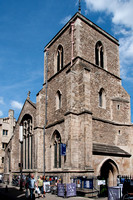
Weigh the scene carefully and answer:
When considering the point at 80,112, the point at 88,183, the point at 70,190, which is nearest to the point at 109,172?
the point at 88,183

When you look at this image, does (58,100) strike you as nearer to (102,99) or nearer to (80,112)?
(102,99)

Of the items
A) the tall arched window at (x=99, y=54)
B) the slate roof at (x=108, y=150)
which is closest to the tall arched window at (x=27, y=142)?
the slate roof at (x=108, y=150)

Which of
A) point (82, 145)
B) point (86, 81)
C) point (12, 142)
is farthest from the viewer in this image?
point (12, 142)

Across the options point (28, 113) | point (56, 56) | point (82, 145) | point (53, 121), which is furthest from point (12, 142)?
point (82, 145)

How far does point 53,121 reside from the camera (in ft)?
67.1

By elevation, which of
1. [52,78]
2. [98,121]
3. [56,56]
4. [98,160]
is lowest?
[98,160]

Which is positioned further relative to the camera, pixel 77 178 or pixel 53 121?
pixel 53 121

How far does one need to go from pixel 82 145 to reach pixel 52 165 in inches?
190

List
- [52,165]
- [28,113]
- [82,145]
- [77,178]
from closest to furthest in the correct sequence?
[77,178]
[82,145]
[52,165]
[28,113]

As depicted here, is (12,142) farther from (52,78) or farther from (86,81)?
(86,81)

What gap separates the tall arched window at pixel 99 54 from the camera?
69.7 feet

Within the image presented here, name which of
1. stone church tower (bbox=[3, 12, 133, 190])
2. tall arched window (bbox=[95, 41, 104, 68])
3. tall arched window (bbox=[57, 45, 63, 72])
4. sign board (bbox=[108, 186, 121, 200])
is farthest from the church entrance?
tall arched window (bbox=[57, 45, 63, 72])

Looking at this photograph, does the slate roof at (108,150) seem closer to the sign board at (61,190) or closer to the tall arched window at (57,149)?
the sign board at (61,190)

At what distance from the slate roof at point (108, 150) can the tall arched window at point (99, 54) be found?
776 cm
